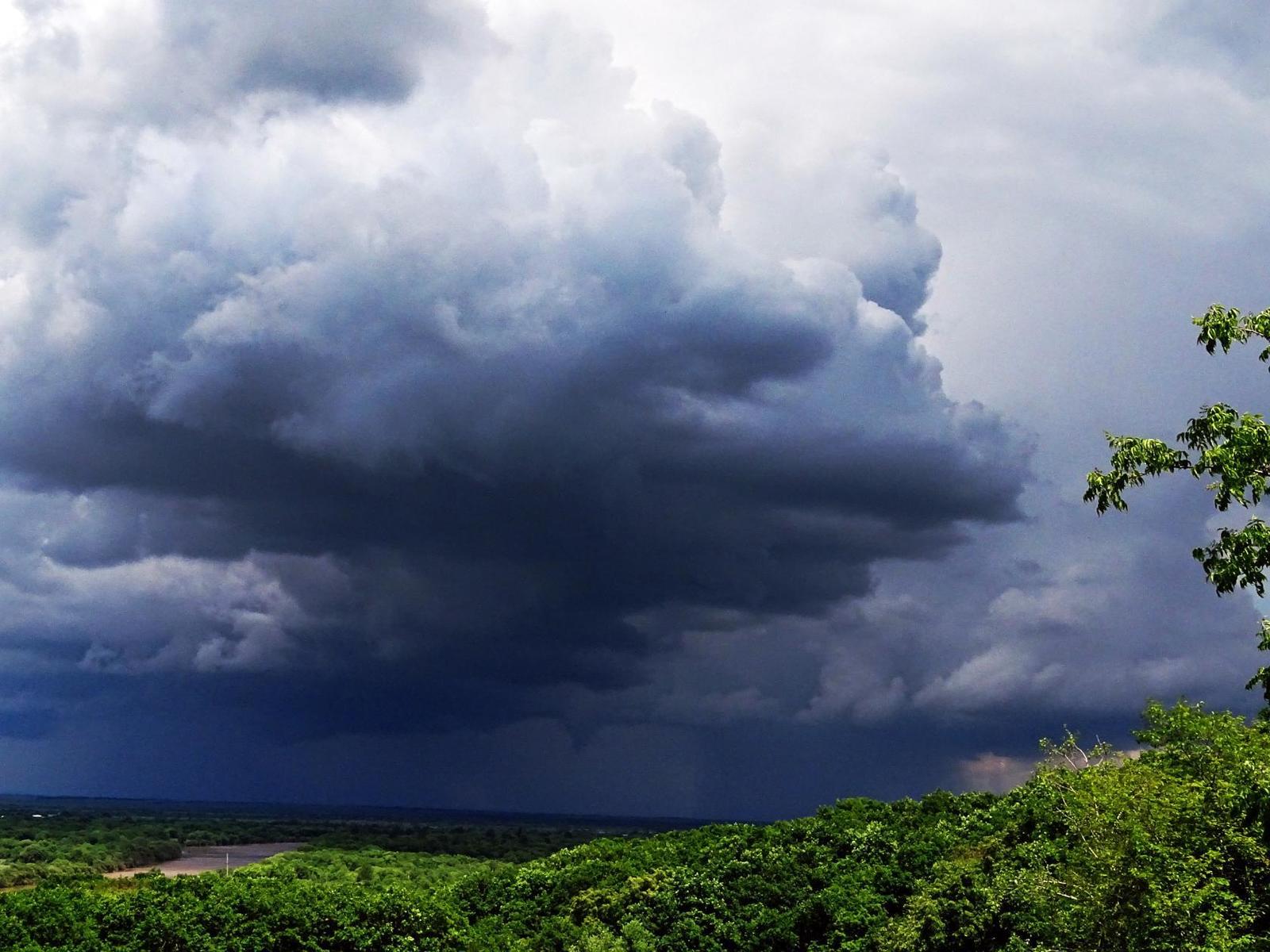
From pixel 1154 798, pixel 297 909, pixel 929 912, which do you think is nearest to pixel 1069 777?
pixel 1154 798

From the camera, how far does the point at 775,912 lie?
4506cm

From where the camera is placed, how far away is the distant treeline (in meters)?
28.8

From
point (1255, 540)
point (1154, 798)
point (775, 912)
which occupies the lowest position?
point (775, 912)

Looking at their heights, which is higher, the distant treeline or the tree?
the tree

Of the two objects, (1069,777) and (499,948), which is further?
(499,948)

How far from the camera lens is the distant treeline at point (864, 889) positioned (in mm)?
28828

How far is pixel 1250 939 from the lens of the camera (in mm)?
26484

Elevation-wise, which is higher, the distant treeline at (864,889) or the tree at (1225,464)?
the tree at (1225,464)

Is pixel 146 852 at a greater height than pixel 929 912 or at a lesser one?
lesser

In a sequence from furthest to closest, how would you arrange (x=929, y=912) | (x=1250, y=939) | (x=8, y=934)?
1. (x=929, y=912)
2. (x=8, y=934)
3. (x=1250, y=939)

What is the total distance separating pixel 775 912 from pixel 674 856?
803cm

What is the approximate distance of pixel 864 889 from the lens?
146 feet

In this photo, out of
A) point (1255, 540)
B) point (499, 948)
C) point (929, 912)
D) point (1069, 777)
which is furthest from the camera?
point (499, 948)

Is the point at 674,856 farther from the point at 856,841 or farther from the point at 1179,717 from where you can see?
the point at 1179,717
